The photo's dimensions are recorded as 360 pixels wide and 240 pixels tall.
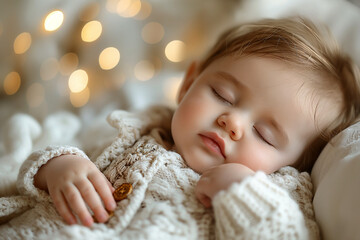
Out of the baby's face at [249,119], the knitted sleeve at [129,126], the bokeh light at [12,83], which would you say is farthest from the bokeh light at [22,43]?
the baby's face at [249,119]

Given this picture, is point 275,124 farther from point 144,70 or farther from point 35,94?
point 35,94

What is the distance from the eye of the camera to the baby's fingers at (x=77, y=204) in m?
0.82

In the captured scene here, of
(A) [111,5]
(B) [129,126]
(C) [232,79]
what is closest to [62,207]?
(B) [129,126]

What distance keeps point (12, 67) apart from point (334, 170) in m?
1.27

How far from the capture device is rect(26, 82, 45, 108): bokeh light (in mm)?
1526

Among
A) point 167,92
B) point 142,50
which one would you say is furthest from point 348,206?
point 142,50

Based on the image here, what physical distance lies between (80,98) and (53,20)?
34 cm

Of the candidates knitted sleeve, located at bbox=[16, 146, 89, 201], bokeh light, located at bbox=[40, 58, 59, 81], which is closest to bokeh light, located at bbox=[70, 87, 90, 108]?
bokeh light, located at bbox=[40, 58, 59, 81]

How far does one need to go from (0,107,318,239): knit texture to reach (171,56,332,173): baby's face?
0.06m

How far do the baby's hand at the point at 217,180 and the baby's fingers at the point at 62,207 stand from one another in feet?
0.98

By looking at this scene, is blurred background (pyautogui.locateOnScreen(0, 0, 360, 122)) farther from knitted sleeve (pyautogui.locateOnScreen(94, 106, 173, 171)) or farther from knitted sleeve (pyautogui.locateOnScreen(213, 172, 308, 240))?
knitted sleeve (pyautogui.locateOnScreen(213, 172, 308, 240))

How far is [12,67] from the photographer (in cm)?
151

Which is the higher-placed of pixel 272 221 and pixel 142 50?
pixel 142 50

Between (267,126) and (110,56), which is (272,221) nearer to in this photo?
(267,126)
